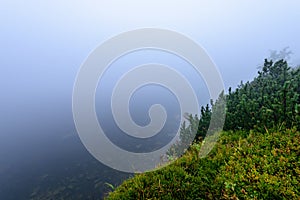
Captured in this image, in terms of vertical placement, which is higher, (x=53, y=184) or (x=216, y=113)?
(x=216, y=113)

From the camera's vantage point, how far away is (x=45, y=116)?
55.6 m

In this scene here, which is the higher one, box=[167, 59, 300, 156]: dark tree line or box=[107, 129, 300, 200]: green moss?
box=[167, 59, 300, 156]: dark tree line

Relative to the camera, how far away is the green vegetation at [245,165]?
4.84 m

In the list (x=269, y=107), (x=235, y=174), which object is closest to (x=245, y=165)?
(x=235, y=174)

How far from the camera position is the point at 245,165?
5.50 meters

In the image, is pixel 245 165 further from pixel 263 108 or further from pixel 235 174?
pixel 263 108

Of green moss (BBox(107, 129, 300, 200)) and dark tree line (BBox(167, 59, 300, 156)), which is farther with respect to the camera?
dark tree line (BBox(167, 59, 300, 156))

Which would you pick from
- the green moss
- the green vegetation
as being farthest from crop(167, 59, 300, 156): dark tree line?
the green moss

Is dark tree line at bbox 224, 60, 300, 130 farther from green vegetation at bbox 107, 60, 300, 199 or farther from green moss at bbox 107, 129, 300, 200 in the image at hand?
green moss at bbox 107, 129, 300, 200

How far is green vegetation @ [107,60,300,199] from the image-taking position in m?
4.84

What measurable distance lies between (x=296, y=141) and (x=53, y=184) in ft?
83.8

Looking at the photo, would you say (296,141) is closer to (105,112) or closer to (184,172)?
(184,172)

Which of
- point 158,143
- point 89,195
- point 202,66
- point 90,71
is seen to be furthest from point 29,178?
point 202,66

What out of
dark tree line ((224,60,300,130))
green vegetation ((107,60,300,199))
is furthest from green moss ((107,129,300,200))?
dark tree line ((224,60,300,130))
